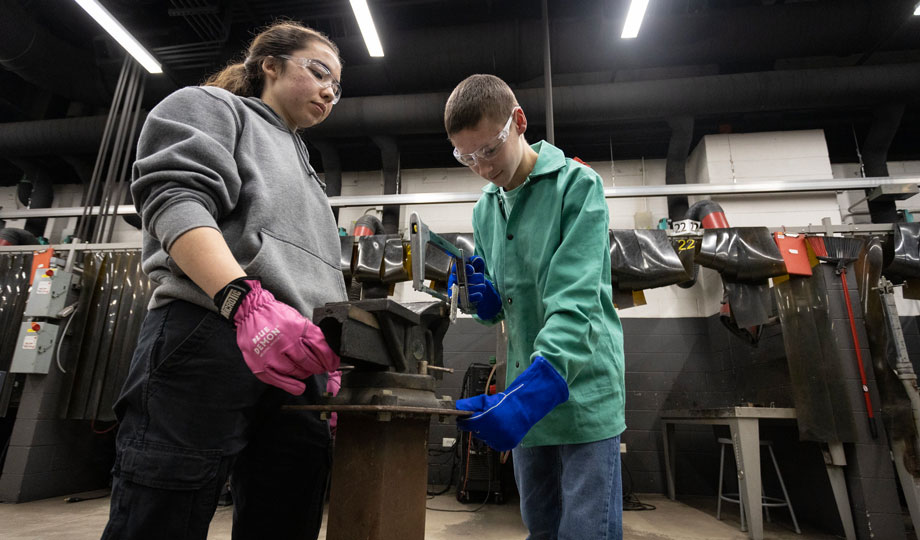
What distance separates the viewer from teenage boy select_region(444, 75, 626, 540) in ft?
2.96

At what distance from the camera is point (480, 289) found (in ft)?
4.10

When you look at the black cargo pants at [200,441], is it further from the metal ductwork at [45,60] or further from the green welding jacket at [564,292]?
the metal ductwork at [45,60]

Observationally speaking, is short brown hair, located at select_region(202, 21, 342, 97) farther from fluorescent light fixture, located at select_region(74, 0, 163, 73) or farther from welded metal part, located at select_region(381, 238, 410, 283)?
fluorescent light fixture, located at select_region(74, 0, 163, 73)

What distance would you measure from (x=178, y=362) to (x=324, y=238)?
417 millimetres

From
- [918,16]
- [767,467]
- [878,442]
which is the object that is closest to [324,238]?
[878,442]

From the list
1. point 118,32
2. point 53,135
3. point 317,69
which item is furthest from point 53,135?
point 317,69

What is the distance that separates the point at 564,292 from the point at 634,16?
10.0 feet

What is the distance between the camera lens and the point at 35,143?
17.8 ft

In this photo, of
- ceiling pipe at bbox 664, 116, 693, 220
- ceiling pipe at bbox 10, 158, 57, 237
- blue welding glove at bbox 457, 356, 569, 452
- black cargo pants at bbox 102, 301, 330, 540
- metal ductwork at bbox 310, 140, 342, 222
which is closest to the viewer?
black cargo pants at bbox 102, 301, 330, 540

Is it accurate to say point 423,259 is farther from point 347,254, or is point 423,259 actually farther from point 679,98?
point 679,98

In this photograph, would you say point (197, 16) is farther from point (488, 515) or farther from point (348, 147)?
point (488, 515)

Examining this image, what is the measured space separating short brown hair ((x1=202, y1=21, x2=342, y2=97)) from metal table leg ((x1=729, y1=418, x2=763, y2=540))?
3.46 meters

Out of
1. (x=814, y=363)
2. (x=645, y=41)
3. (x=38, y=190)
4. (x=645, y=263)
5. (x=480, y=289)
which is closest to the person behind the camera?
(x=480, y=289)

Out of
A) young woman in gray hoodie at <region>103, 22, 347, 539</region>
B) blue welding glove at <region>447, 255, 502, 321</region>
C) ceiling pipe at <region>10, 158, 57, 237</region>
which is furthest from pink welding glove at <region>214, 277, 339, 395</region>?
ceiling pipe at <region>10, 158, 57, 237</region>
